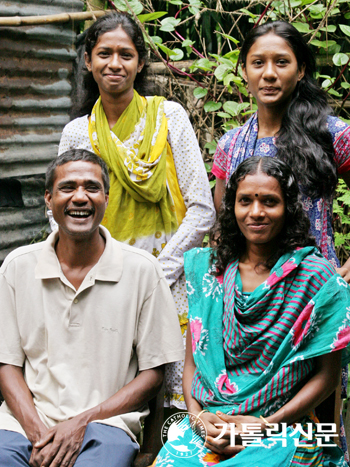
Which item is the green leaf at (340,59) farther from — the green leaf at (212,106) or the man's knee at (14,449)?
the man's knee at (14,449)

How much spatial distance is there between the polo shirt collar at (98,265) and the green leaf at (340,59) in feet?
7.11

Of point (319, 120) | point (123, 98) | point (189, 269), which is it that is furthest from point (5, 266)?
point (319, 120)

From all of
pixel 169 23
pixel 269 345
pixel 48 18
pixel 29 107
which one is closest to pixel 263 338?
pixel 269 345

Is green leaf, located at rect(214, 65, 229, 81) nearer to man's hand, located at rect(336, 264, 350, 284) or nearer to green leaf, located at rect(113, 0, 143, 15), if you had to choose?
green leaf, located at rect(113, 0, 143, 15)

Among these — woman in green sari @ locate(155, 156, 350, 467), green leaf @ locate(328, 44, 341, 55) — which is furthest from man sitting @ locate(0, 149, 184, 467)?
green leaf @ locate(328, 44, 341, 55)

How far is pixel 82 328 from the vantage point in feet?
7.51

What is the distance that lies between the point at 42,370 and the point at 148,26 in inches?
117

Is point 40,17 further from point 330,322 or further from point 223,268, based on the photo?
point 330,322

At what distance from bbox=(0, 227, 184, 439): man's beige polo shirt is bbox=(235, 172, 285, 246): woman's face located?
42 centimetres

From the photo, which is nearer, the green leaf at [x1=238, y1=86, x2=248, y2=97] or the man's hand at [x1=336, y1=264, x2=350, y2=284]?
the man's hand at [x1=336, y1=264, x2=350, y2=284]

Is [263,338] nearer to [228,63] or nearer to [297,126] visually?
[297,126]

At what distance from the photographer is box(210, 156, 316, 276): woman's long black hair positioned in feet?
7.55

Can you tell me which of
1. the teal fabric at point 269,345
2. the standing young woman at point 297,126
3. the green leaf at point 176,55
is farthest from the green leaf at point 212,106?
the teal fabric at point 269,345

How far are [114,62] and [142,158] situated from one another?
1.52 ft
